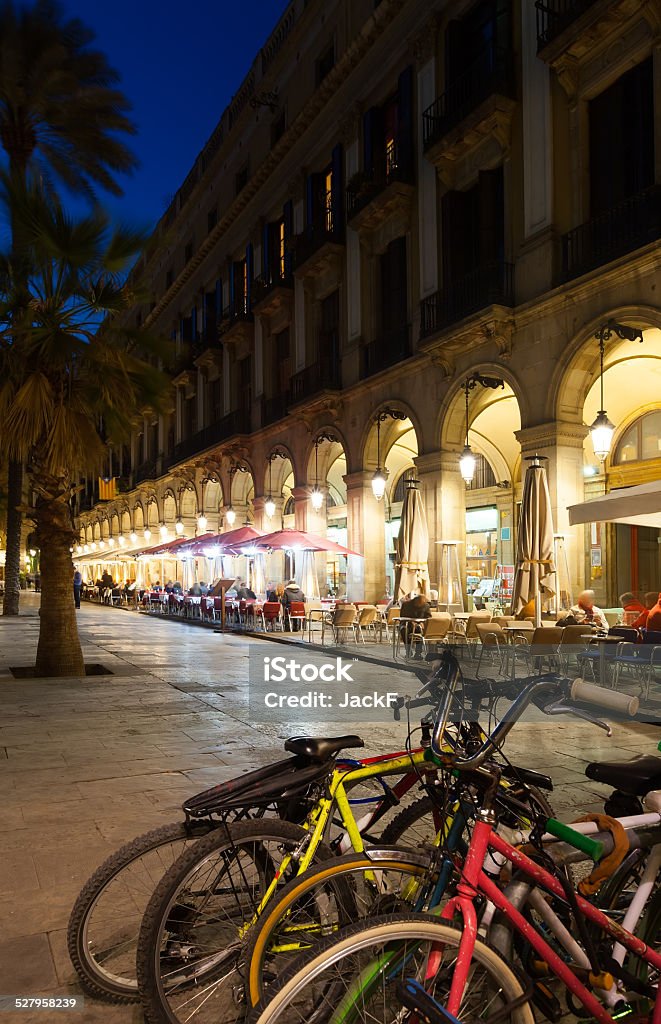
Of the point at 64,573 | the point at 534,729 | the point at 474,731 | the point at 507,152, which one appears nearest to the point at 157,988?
the point at 474,731

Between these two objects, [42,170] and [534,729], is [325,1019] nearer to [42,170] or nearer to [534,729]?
[534,729]

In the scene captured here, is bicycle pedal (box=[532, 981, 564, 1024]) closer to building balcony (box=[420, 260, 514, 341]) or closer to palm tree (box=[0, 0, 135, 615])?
building balcony (box=[420, 260, 514, 341])

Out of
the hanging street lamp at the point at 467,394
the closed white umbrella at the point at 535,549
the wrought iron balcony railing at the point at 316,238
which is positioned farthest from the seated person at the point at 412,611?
the wrought iron balcony railing at the point at 316,238

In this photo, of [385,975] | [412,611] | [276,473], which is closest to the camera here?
[385,975]

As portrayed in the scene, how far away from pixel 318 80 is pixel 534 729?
79.2ft

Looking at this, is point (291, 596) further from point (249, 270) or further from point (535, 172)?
point (249, 270)

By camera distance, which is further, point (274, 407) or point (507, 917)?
point (274, 407)

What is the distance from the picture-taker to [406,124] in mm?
19781

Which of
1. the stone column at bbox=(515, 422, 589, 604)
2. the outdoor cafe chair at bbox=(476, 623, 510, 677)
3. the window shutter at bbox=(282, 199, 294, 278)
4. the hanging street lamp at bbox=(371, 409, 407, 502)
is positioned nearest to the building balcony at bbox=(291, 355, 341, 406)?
the hanging street lamp at bbox=(371, 409, 407, 502)

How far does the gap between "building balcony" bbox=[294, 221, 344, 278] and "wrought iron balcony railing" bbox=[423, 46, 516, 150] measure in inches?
188

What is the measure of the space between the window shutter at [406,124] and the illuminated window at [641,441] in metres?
8.43

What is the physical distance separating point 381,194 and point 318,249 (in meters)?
3.68

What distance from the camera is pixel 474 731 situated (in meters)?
2.50

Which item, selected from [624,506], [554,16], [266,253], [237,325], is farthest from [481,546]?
[624,506]
